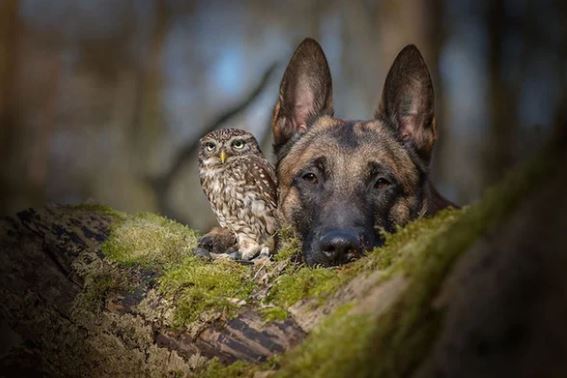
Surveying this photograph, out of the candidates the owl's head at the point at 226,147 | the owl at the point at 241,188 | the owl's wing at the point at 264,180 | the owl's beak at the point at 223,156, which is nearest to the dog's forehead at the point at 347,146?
the owl's wing at the point at 264,180

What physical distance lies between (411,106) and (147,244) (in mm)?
2435

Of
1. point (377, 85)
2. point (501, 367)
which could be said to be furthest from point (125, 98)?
point (501, 367)

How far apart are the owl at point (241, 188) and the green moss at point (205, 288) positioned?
36.9 inches

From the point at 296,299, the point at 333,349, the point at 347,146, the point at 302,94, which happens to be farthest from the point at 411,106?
the point at 333,349

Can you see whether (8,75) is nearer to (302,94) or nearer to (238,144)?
(238,144)

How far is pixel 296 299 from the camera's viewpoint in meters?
3.33

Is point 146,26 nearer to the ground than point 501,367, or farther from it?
farther from it

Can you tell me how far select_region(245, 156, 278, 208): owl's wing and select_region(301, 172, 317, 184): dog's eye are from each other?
1.32ft

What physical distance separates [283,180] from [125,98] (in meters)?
12.2

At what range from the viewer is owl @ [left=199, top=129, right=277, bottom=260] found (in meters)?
5.16

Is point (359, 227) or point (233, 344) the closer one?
point (233, 344)

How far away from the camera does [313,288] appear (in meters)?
3.34

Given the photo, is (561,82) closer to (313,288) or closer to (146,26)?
(146,26)

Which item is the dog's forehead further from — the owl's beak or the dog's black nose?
the dog's black nose
